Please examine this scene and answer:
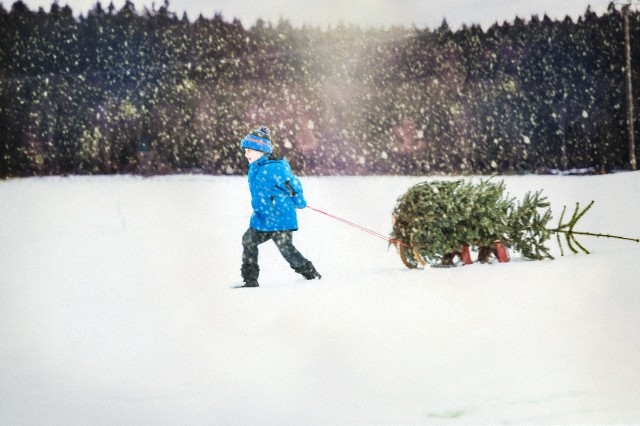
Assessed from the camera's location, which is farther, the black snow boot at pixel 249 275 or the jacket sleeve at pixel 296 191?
the black snow boot at pixel 249 275

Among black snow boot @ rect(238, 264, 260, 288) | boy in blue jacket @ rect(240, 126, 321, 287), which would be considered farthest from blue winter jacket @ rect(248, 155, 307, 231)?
black snow boot @ rect(238, 264, 260, 288)

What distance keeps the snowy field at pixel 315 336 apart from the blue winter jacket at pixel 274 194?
15.7 inches

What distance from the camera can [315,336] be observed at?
3301 mm

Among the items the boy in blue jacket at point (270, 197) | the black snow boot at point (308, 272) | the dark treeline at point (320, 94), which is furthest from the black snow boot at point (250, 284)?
the dark treeline at point (320, 94)

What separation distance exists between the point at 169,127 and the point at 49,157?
1.40m

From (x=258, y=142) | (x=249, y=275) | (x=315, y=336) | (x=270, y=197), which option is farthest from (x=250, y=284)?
(x=315, y=336)

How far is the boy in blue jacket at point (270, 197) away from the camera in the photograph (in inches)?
164

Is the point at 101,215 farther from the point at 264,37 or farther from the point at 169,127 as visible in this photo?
the point at 264,37

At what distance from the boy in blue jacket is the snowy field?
12.3 inches

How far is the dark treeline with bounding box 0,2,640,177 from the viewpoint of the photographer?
804 cm

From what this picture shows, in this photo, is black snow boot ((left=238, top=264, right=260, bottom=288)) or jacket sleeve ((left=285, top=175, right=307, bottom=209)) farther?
black snow boot ((left=238, top=264, right=260, bottom=288))

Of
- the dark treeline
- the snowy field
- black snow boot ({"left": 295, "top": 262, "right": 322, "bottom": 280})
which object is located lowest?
the snowy field

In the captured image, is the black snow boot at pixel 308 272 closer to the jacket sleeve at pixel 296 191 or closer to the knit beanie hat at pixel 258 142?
the jacket sleeve at pixel 296 191

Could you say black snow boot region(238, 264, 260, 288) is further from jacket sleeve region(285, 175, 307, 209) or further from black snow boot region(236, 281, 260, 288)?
jacket sleeve region(285, 175, 307, 209)
